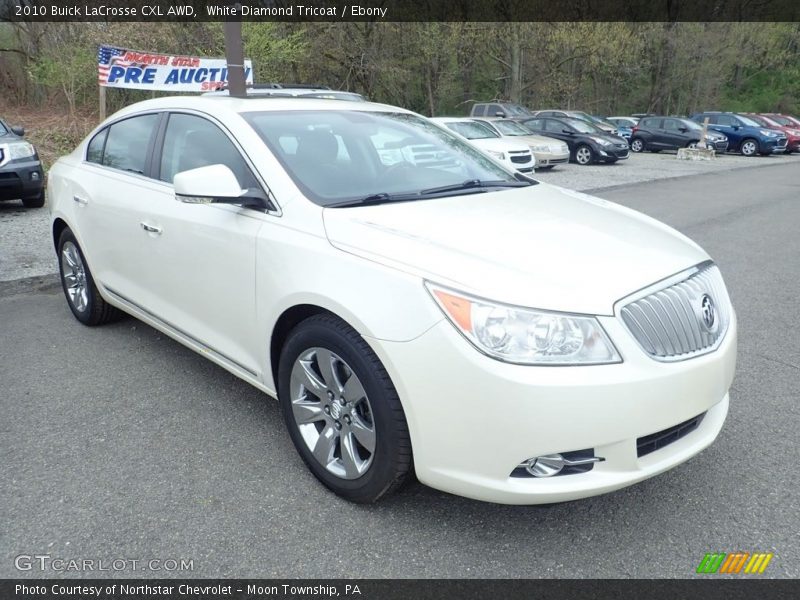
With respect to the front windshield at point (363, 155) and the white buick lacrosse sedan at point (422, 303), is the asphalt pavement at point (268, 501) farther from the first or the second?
the front windshield at point (363, 155)

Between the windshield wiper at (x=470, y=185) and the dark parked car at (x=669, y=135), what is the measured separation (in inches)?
914

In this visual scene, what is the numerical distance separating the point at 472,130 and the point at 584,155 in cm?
576

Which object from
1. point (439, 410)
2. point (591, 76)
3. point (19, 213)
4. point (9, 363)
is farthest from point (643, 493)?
point (591, 76)

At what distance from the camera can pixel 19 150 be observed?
359 inches

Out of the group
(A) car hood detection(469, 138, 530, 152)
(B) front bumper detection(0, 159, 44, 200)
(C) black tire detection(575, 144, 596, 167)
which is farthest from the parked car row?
(B) front bumper detection(0, 159, 44, 200)

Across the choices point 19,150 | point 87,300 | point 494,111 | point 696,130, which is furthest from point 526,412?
point 696,130

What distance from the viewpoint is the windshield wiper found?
3.22 metres

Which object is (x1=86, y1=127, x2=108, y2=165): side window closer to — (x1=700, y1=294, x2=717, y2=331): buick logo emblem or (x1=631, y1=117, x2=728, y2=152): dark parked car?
(x1=700, y1=294, x2=717, y2=331): buick logo emblem

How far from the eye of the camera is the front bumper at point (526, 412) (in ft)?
6.93

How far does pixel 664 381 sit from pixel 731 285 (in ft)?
14.6

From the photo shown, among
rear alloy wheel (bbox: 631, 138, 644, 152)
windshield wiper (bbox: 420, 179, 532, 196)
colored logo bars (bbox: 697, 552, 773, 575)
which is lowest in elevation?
rear alloy wheel (bbox: 631, 138, 644, 152)

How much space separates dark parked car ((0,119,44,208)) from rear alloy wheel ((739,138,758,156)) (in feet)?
82.9

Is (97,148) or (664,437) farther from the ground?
(97,148)

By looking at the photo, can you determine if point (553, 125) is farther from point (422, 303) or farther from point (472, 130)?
point (422, 303)
